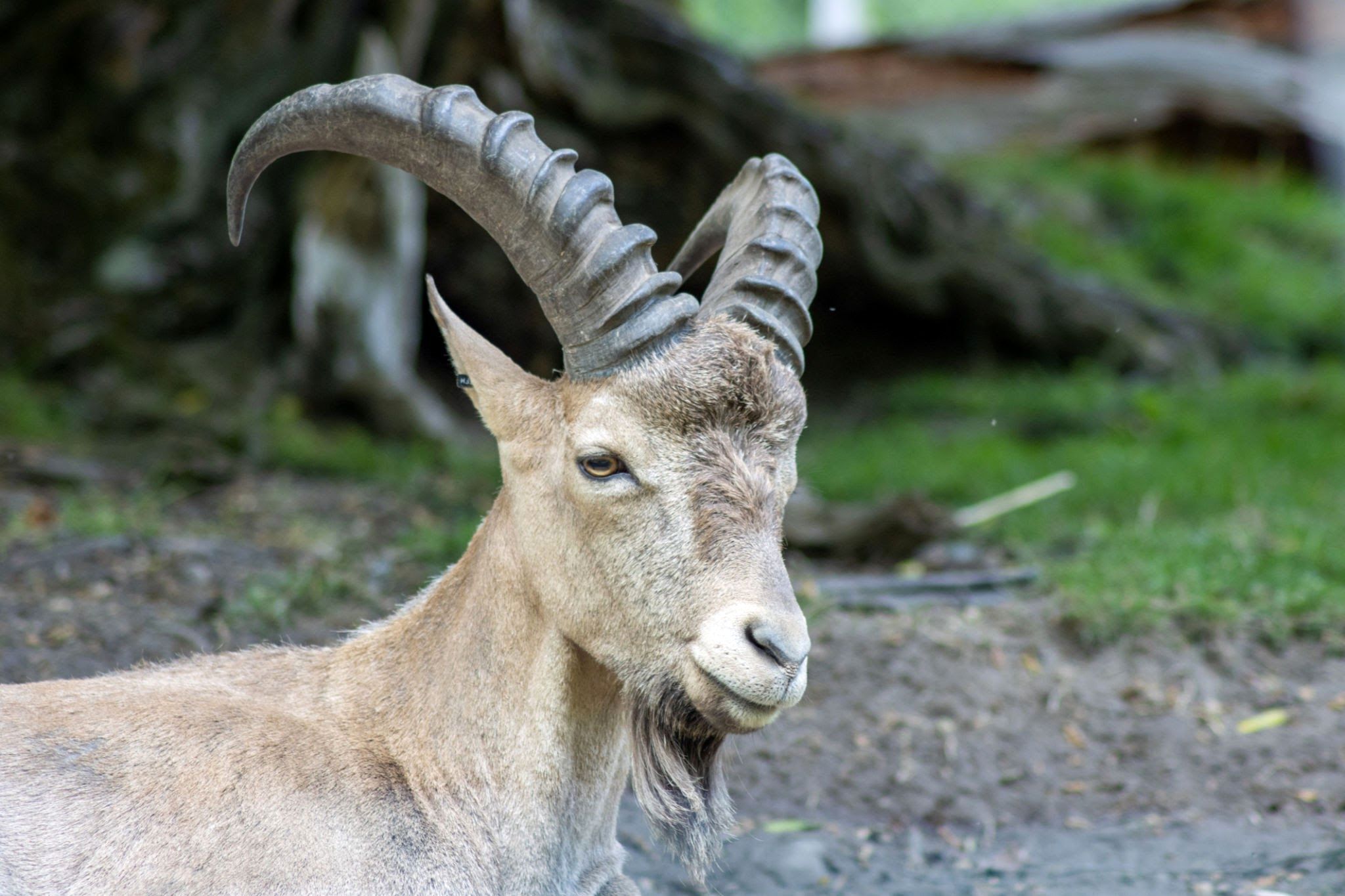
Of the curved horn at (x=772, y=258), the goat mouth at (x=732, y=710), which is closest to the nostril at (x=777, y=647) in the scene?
the goat mouth at (x=732, y=710)

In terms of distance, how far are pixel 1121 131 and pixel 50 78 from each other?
1209 centimetres

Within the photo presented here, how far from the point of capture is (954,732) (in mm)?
5523

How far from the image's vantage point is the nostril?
3016mm

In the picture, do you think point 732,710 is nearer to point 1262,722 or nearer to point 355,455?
point 1262,722

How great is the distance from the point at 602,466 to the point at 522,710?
2.37ft

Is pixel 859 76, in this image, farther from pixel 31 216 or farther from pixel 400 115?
pixel 400 115

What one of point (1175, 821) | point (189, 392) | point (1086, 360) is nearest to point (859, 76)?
point (1086, 360)

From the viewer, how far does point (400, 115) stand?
3502 millimetres

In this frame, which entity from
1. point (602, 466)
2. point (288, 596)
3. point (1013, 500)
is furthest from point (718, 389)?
point (1013, 500)

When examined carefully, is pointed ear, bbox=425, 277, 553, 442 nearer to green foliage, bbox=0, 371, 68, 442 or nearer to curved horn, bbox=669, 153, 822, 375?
curved horn, bbox=669, 153, 822, 375

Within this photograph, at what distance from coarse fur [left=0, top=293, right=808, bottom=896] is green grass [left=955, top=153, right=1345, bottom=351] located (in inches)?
415

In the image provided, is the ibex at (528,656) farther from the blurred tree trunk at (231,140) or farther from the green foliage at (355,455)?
the blurred tree trunk at (231,140)

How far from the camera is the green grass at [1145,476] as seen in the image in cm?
625

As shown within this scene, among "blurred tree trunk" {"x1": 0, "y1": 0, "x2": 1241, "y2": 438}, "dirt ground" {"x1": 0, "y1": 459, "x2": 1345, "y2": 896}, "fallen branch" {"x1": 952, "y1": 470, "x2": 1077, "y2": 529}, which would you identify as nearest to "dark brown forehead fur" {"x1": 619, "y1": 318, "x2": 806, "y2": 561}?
"dirt ground" {"x1": 0, "y1": 459, "x2": 1345, "y2": 896}
